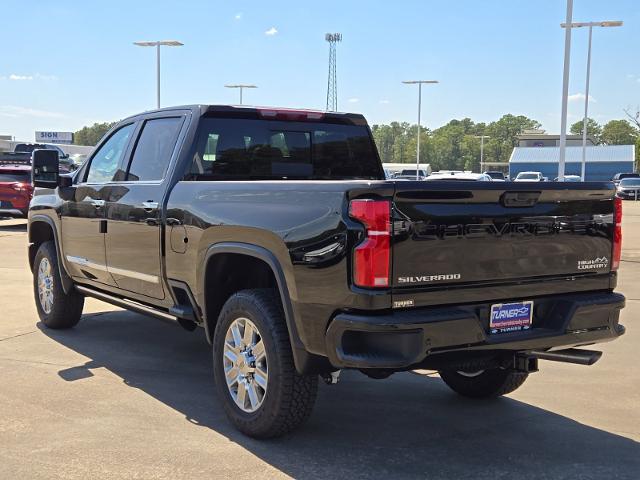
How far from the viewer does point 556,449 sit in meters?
4.12

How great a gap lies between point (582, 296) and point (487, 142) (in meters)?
172

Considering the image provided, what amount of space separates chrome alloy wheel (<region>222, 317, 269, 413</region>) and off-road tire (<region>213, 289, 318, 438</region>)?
59 mm

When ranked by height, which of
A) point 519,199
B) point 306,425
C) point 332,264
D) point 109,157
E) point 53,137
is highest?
point 53,137

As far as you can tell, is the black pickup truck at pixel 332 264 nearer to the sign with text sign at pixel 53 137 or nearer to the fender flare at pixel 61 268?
the fender flare at pixel 61 268

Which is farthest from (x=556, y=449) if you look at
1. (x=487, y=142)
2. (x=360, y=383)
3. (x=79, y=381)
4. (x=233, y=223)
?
(x=487, y=142)

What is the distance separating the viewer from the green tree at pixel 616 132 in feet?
522

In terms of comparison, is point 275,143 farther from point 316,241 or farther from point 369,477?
point 369,477

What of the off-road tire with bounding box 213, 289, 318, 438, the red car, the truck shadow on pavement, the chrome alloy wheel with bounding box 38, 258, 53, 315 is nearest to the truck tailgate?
the off-road tire with bounding box 213, 289, 318, 438

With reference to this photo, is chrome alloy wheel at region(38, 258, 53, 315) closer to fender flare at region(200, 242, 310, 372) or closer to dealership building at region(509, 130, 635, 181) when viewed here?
fender flare at region(200, 242, 310, 372)

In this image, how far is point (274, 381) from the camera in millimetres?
3932

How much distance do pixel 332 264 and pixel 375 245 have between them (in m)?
0.26

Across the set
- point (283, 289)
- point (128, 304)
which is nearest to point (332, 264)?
point (283, 289)

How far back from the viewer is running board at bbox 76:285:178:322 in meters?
5.16

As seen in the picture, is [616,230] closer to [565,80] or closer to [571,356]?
[571,356]
